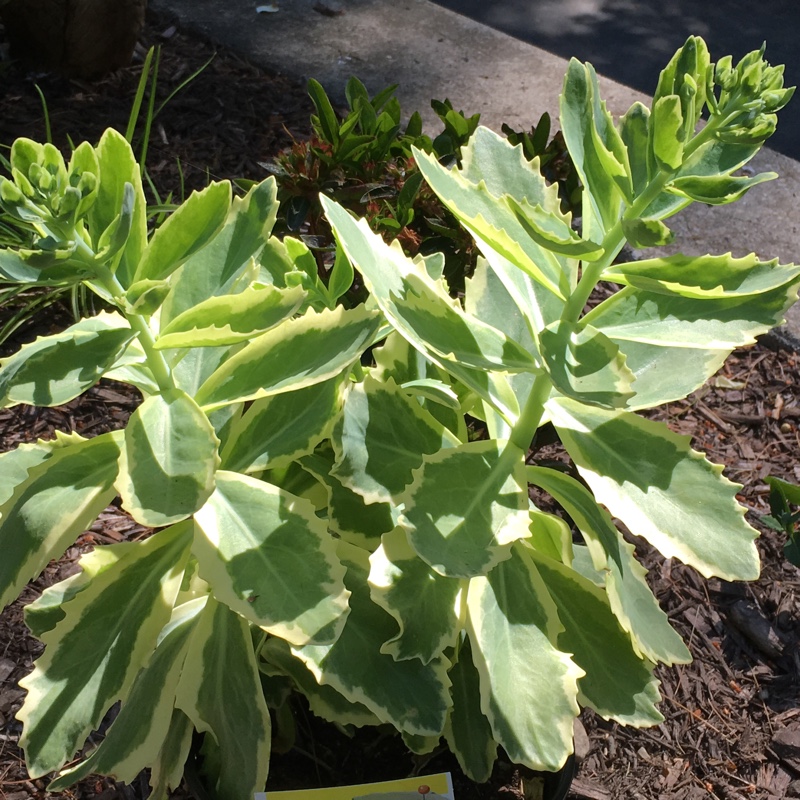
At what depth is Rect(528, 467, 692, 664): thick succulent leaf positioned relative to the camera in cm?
115

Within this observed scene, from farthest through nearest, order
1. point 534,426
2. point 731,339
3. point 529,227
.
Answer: point 534,426 < point 731,339 < point 529,227

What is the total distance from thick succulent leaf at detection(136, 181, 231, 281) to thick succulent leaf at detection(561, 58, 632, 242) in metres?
→ 0.48

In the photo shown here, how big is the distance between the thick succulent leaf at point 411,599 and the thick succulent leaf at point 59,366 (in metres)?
0.45

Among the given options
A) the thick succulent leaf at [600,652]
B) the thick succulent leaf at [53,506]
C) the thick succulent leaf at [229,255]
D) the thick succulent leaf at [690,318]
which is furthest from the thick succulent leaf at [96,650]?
the thick succulent leaf at [690,318]

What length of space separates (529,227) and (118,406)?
1.63 meters

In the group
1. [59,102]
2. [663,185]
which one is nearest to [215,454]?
[663,185]

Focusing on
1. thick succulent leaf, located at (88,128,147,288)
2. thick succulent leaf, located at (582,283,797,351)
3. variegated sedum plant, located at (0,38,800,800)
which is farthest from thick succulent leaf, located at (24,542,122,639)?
thick succulent leaf, located at (582,283,797,351)

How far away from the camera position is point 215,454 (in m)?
1.03

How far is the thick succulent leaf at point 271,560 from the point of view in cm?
106

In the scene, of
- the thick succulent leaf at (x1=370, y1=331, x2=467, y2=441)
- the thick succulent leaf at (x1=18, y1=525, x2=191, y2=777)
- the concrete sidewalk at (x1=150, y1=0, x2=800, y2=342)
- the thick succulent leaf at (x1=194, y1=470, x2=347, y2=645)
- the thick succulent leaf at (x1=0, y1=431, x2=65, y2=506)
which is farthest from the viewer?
the concrete sidewalk at (x1=150, y1=0, x2=800, y2=342)

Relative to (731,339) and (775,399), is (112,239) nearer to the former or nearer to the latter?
(731,339)

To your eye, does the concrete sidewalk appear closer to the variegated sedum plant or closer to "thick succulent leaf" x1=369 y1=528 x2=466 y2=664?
the variegated sedum plant

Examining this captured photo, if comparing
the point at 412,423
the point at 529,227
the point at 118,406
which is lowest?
the point at 118,406

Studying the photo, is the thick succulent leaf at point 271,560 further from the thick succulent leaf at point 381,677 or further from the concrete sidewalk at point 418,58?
the concrete sidewalk at point 418,58
